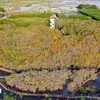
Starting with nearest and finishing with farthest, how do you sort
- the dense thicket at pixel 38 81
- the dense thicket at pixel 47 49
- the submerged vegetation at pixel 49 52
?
the dense thicket at pixel 38 81, the submerged vegetation at pixel 49 52, the dense thicket at pixel 47 49

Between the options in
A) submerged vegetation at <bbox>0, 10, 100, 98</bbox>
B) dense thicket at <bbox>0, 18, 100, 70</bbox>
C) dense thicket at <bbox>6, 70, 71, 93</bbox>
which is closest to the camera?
dense thicket at <bbox>6, 70, 71, 93</bbox>

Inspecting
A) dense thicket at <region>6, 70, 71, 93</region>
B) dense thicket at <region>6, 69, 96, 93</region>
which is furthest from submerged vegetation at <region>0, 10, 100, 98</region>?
dense thicket at <region>6, 70, 71, 93</region>

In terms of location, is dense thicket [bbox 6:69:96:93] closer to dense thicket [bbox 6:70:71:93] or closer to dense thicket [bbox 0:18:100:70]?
dense thicket [bbox 6:70:71:93]

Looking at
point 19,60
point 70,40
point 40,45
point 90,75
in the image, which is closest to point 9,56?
point 19,60

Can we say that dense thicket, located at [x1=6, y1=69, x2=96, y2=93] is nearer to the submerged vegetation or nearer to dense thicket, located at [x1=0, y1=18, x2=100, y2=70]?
the submerged vegetation

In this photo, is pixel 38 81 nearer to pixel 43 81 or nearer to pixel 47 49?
pixel 43 81

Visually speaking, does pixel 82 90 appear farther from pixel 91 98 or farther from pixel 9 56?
pixel 9 56

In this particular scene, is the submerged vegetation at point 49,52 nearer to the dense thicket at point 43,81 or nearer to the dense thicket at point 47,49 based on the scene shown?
the dense thicket at point 47,49

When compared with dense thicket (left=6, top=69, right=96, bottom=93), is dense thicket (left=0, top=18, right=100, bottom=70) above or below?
above

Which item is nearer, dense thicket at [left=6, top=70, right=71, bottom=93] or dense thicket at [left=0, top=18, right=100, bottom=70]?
dense thicket at [left=6, top=70, right=71, bottom=93]

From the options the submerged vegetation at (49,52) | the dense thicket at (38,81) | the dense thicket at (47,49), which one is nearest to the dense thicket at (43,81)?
the dense thicket at (38,81)

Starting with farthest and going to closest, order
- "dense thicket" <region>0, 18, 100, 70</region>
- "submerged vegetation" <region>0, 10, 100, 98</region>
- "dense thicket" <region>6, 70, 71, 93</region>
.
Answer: "dense thicket" <region>0, 18, 100, 70</region> → "submerged vegetation" <region>0, 10, 100, 98</region> → "dense thicket" <region>6, 70, 71, 93</region>
